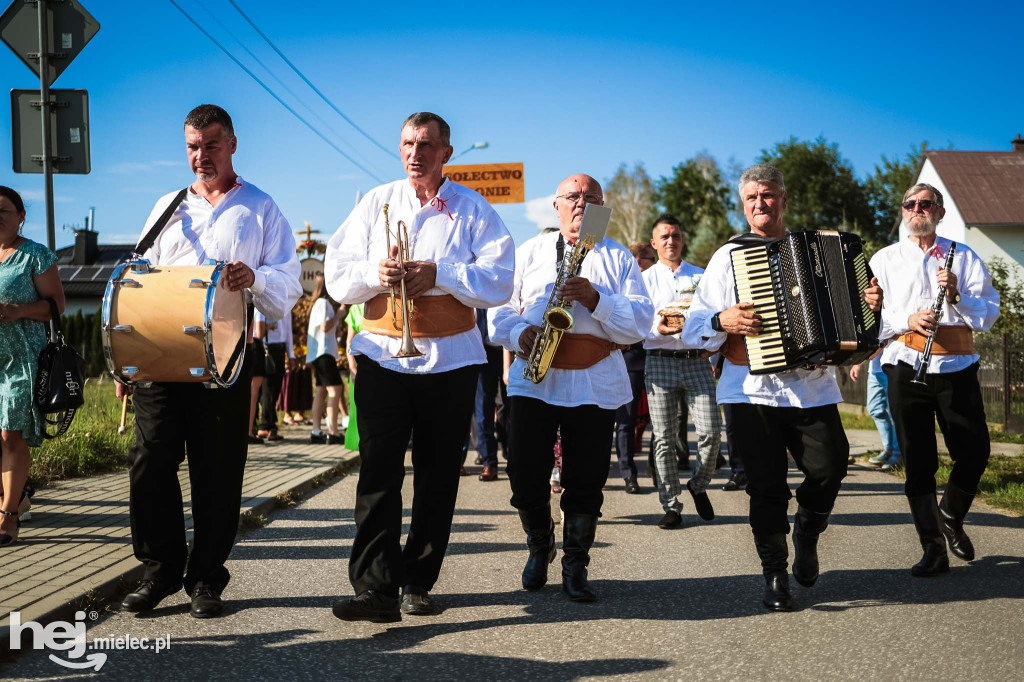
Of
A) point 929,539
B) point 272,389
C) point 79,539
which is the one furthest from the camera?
point 272,389

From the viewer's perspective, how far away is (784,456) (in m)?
5.28

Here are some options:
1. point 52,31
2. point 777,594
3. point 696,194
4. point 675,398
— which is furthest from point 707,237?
point 777,594

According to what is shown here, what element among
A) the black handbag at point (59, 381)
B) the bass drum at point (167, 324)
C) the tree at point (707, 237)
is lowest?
the black handbag at point (59, 381)

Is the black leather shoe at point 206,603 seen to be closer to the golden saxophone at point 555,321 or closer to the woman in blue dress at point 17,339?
the woman in blue dress at point 17,339

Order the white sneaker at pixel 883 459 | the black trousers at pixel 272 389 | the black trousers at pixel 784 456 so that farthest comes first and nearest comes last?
the black trousers at pixel 272 389, the white sneaker at pixel 883 459, the black trousers at pixel 784 456

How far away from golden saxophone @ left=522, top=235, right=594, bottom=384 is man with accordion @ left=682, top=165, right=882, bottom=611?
70 cm

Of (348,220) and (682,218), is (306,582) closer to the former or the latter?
(348,220)

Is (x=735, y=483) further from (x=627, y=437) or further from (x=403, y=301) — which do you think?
(x=403, y=301)

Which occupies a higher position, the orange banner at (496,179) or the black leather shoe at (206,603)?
the orange banner at (496,179)

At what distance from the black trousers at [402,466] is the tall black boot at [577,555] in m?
0.74

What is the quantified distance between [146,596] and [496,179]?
13021mm

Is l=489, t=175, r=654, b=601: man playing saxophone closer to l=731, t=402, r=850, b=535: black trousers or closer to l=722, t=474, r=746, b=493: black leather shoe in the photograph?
l=731, t=402, r=850, b=535: black trousers

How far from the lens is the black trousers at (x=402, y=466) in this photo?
185 inches

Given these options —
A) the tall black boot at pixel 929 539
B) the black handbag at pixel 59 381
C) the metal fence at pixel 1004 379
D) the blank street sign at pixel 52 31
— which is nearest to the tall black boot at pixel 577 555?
the tall black boot at pixel 929 539
